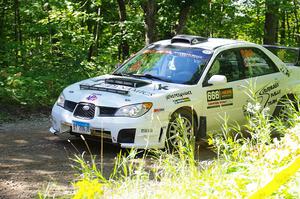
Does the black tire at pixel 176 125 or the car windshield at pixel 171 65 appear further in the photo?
the car windshield at pixel 171 65

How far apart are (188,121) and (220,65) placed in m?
1.29

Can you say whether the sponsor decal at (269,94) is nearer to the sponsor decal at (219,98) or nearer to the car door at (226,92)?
the car door at (226,92)

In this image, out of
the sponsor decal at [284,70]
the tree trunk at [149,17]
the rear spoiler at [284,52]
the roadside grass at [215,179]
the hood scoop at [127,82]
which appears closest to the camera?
the roadside grass at [215,179]

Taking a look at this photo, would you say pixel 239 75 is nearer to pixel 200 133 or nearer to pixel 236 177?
pixel 200 133

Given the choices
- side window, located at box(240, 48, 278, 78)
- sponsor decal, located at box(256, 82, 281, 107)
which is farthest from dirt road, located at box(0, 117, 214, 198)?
side window, located at box(240, 48, 278, 78)

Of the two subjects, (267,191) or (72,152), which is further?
(72,152)

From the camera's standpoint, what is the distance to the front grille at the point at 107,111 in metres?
6.43

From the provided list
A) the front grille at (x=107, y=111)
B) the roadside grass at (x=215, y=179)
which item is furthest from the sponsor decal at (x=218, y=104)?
the roadside grass at (x=215, y=179)

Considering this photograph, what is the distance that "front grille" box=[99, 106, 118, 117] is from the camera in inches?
253

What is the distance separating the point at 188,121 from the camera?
6926 mm

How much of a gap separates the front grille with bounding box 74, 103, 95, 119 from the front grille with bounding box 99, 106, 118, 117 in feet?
0.40

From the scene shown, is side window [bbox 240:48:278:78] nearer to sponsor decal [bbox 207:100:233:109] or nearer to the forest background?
sponsor decal [bbox 207:100:233:109]

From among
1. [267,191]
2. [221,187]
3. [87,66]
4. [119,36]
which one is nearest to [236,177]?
[221,187]

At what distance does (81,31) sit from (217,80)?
11.3 m
